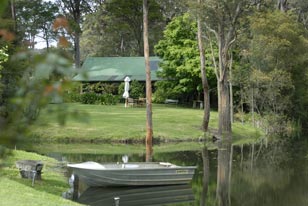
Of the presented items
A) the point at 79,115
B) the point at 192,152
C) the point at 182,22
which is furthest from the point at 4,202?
the point at 182,22

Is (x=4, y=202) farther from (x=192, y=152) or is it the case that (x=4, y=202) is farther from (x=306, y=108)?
(x=306, y=108)

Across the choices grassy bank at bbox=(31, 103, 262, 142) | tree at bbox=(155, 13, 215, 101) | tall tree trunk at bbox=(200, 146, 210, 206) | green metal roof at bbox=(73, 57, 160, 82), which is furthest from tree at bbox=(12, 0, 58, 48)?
tall tree trunk at bbox=(200, 146, 210, 206)

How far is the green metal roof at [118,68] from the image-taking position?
5481 cm

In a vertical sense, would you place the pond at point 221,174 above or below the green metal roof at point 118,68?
below

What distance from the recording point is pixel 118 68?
57344mm

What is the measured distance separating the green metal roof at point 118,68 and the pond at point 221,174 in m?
22.8

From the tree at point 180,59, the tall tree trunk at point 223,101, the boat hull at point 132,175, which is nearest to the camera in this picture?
the boat hull at point 132,175

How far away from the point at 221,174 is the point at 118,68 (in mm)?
36505

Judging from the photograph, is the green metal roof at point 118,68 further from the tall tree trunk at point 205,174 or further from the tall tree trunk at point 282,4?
the tall tree trunk at point 205,174

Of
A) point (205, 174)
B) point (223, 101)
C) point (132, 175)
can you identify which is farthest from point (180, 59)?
point (132, 175)

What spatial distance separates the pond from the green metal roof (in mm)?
22751

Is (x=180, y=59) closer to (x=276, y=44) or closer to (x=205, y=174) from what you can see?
(x=276, y=44)

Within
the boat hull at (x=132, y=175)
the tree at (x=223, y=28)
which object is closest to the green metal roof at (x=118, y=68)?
the tree at (x=223, y=28)

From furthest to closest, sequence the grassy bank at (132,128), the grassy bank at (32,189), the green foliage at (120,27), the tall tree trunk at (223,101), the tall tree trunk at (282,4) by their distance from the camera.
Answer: the green foliage at (120,27) → the tall tree trunk at (282,4) → the tall tree trunk at (223,101) → the grassy bank at (132,128) → the grassy bank at (32,189)
